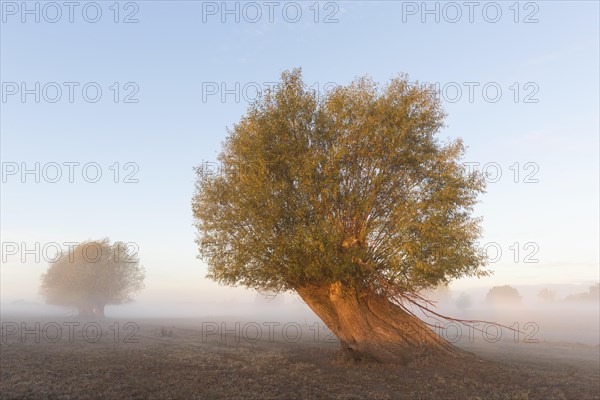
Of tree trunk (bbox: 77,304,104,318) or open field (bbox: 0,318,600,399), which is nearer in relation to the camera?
open field (bbox: 0,318,600,399)

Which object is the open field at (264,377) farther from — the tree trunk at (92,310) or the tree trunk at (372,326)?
the tree trunk at (92,310)

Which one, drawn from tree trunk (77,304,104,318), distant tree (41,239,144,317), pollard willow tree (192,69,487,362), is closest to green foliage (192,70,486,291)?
pollard willow tree (192,69,487,362)

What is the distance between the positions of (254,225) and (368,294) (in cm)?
927

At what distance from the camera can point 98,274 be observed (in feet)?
284

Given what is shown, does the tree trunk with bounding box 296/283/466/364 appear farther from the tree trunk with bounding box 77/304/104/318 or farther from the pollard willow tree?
the tree trunk with bounding box 77/304/104/318

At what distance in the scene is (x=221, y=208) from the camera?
27.5 metres

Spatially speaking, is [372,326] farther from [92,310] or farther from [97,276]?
[92,310]

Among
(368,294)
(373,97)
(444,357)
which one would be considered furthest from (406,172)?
(444,357)

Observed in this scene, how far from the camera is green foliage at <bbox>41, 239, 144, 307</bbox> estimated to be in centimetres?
8650

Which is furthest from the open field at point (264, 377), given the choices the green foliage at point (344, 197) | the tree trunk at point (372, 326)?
the green foliage at point (344, 197)

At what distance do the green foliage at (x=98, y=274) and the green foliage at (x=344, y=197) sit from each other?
69902mm

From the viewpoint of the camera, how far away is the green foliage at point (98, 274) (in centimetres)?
8650

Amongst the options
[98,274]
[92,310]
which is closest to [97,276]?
[98,274]

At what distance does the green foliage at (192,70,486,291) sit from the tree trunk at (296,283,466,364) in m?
1.45
